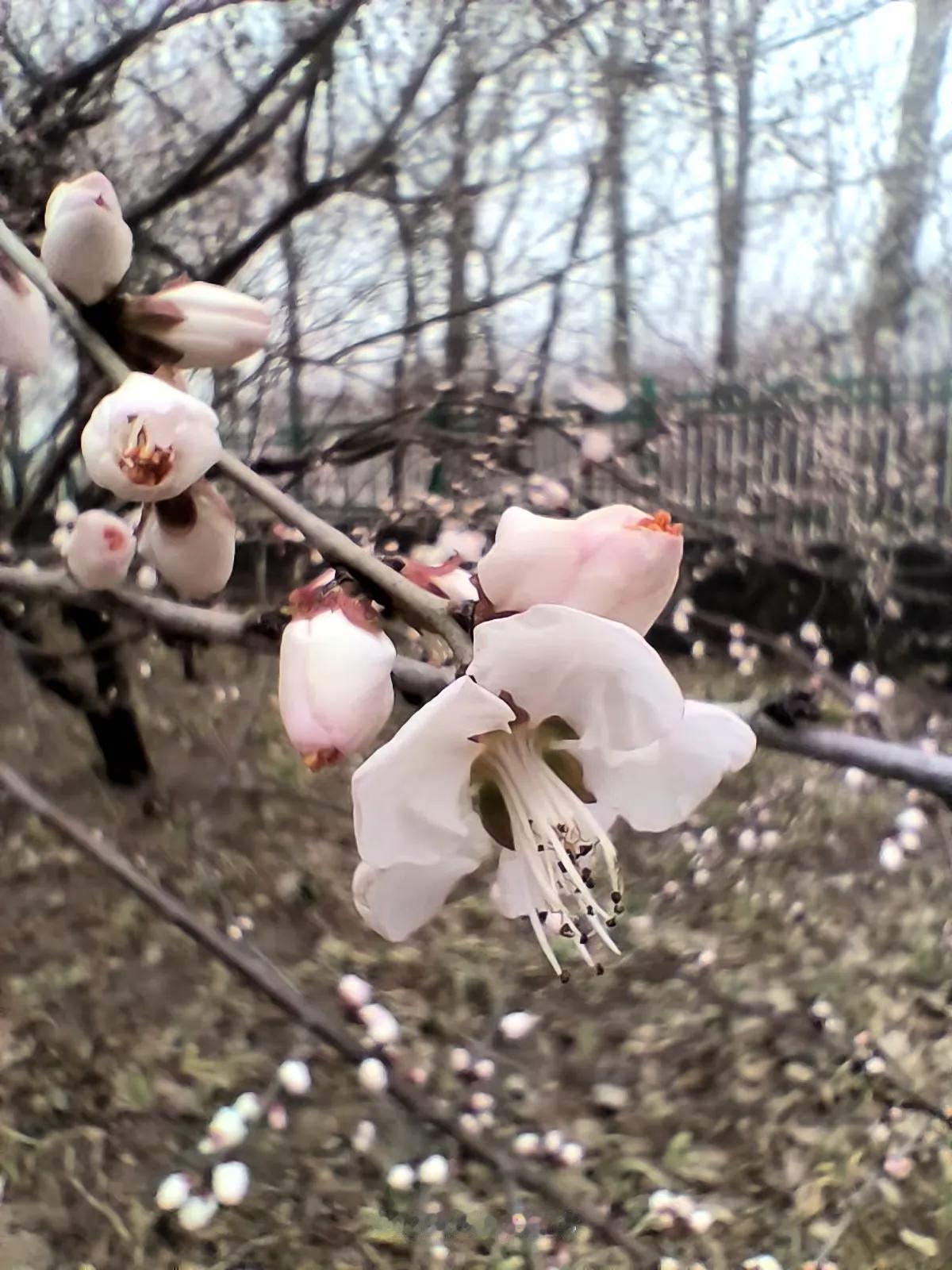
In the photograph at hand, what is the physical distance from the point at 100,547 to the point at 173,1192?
718 mm

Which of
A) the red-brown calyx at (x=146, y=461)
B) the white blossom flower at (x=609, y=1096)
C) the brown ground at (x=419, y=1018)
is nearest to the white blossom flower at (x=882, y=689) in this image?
the brown ground at (x=419, y=1018)

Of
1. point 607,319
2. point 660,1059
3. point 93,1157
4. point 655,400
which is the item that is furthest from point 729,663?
point 93,1157

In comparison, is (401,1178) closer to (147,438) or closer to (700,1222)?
(700,1222)

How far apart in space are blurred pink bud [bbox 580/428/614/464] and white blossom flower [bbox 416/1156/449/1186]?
915 millimetres

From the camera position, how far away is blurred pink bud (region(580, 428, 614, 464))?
1426 millimetres

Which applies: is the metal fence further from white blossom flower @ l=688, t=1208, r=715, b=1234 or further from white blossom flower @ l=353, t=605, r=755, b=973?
white blossom flower @ l=353, t=605, r=755, b=973

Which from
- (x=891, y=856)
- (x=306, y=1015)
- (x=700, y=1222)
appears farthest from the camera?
(x=891, y=856)

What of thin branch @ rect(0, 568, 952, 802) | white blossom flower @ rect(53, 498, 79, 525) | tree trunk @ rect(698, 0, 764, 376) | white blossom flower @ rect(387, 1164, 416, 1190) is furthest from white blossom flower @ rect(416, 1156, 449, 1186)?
tree trunk @ rect(698, 0, 764, 376)

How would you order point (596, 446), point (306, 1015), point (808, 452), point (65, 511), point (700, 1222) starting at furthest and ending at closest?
point (808, 452) → point (596, 446) → point (65, 511) → point (700, 1222) → point (306, 1015)

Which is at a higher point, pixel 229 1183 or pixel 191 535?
pixel 191 535

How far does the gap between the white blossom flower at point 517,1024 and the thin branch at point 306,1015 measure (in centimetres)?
12

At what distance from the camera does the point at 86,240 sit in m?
0.22

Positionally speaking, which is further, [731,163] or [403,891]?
[731,163]

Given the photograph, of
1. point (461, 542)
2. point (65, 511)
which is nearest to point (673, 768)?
point (461, 542)
